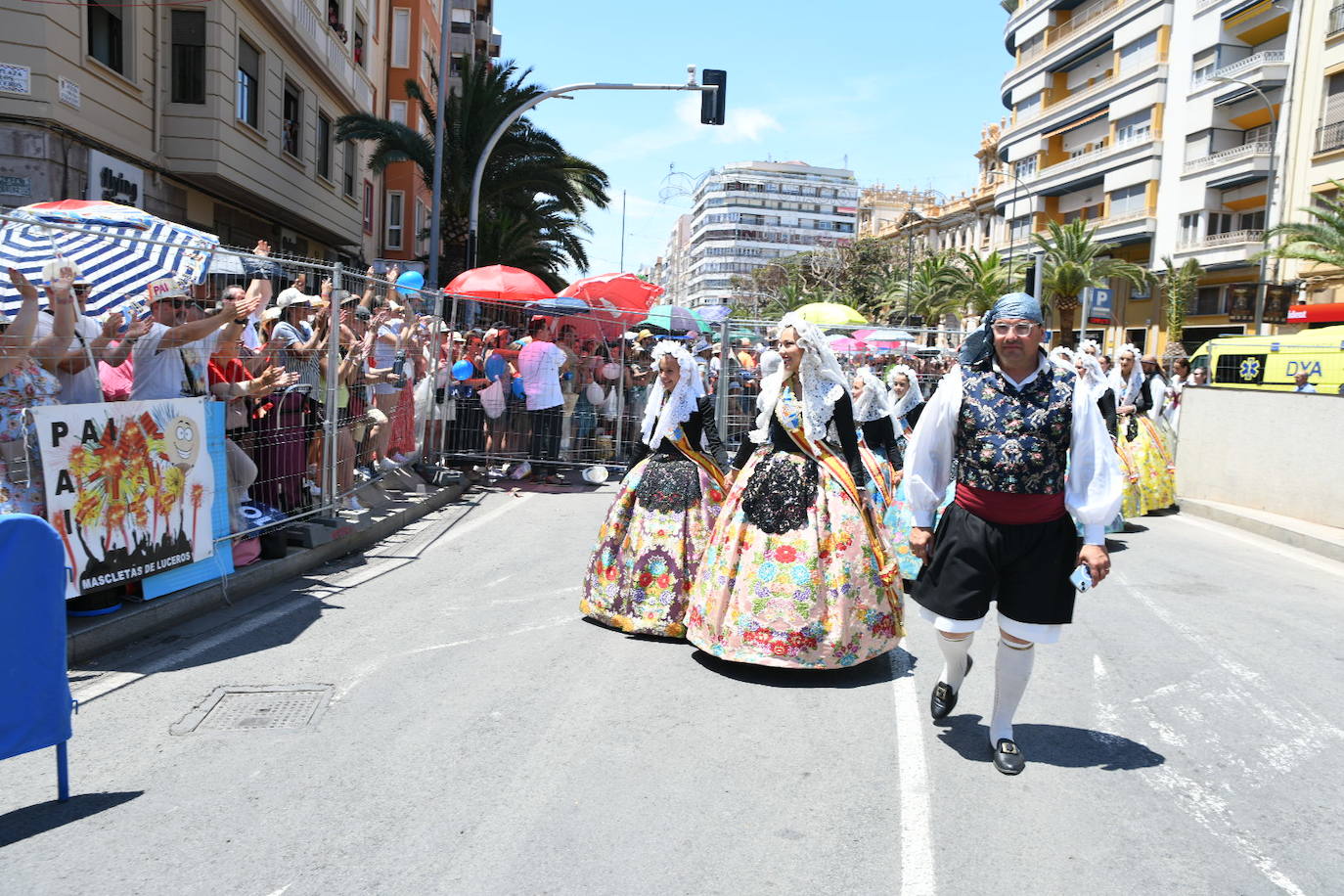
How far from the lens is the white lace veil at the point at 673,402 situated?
655 cm

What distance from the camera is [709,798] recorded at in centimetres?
396

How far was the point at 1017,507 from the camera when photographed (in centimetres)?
437

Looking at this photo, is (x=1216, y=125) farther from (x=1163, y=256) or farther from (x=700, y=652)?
(x=700, y=652)

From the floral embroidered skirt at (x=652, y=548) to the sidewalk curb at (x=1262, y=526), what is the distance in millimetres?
7519

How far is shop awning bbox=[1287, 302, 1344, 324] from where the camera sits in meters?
32.9

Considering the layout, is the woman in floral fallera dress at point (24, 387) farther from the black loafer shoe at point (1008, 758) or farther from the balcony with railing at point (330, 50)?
the balcony with railing at point (330, 50)

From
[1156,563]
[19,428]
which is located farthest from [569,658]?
[1156,563]

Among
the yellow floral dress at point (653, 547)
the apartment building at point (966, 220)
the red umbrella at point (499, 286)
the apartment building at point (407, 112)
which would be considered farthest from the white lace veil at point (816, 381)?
the apartment building at point (966, 220)

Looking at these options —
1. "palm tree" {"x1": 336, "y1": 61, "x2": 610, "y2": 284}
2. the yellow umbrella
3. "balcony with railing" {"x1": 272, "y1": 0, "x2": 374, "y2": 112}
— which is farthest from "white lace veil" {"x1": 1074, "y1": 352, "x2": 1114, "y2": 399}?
"palm tree" {"x1": 336, "y1": 61, "x2": 610, "y2": 284}

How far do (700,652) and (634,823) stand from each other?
2325 mm

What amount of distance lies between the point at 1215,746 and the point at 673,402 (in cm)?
346

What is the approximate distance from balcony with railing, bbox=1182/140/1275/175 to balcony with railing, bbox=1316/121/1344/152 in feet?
5.50

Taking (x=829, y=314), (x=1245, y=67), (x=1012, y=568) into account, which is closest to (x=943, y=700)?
(x=1012, y=568)

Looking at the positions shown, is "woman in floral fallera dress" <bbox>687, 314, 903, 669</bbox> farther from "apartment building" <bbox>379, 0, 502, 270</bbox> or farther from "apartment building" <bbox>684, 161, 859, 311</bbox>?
Result: "apartment building" <bbox>684, 161, 859, 311</bbox>
